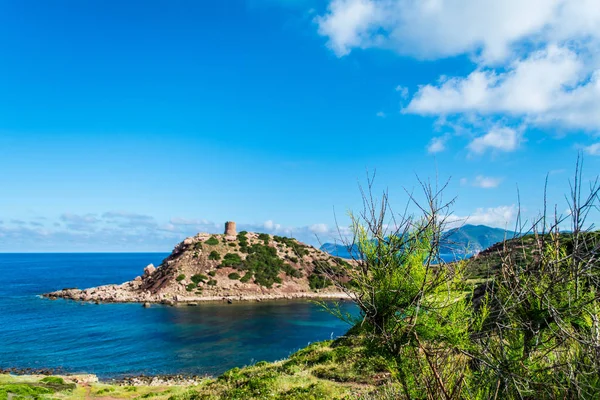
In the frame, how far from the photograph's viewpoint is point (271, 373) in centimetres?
2284

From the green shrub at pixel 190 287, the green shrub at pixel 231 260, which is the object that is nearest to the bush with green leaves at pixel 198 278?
the green shrub at pixel 190 287

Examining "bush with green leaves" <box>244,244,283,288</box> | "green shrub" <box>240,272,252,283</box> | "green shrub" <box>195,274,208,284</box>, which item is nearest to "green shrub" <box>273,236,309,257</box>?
"bush with green leaves" <box>244,244,283,288</box>

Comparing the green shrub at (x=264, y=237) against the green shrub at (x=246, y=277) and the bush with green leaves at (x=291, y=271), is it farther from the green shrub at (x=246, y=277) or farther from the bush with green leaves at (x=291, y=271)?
the green shrub at (x=246, y=277)

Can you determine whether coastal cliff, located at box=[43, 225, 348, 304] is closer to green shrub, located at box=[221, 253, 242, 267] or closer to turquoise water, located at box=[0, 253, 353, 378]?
green shrub, located at box=[221, 253, 242, 267]

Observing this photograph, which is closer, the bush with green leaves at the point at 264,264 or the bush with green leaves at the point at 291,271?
the bush with green leaves at the point at 264,264

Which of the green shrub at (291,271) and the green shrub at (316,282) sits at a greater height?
the green shrub at (291,271)

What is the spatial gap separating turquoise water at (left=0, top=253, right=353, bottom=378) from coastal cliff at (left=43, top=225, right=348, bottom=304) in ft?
18.2

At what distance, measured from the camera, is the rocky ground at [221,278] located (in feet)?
257

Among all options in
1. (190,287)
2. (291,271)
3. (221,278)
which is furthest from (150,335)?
(291,271)

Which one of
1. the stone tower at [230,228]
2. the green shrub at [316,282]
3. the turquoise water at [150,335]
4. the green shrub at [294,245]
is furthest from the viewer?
the stone tower at [230,228]

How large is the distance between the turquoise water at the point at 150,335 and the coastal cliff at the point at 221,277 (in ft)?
18.2

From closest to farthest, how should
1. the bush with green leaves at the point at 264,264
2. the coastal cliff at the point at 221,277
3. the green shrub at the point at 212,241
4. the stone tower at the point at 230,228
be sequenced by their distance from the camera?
1. the coastal cliff at the point at 221,277
2. the bush with green leaves at the point at 264,264
3. the green shrub at the point at 212,241
4. the stone tower at the point at 230,228

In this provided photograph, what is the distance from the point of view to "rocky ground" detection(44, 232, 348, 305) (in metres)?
78.4

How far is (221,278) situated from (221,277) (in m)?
0.36
